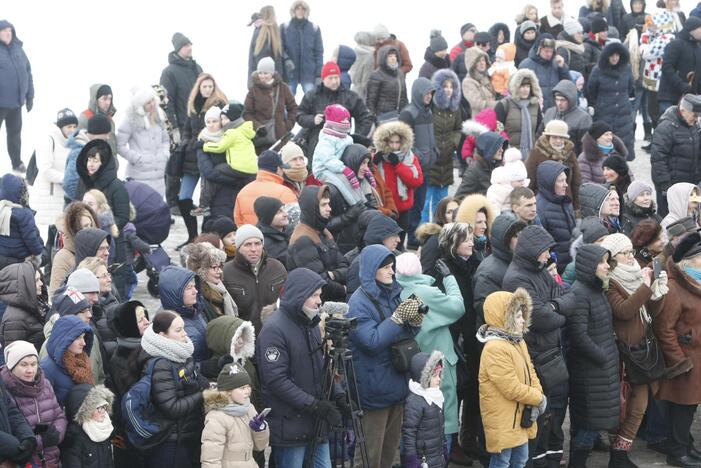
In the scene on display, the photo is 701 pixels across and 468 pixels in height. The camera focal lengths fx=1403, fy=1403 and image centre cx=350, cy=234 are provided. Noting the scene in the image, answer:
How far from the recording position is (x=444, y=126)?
15.6 meters

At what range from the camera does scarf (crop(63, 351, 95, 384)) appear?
28.6 feet

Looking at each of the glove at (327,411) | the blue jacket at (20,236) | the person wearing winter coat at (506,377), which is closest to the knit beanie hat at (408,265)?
the person wearing winter coat at (506,377)

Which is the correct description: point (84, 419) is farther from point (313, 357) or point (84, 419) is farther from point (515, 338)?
point (515, 338)

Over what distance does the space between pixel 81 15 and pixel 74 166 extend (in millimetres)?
16198

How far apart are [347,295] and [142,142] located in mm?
4510

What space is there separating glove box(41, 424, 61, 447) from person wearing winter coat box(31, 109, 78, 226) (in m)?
5.39

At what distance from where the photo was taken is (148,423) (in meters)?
8.72

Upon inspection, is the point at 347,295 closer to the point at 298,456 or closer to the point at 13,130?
the point at 298,456

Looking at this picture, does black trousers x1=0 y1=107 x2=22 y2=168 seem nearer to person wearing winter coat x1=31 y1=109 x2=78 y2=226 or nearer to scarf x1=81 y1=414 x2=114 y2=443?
person wearing winter coat x1=31 y1=109 x2=78 y2=226

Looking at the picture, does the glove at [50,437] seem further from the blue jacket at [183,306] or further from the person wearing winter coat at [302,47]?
the person wearing winter coat at [302,47]

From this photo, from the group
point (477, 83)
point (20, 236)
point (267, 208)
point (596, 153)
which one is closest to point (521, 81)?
point (596, 153)

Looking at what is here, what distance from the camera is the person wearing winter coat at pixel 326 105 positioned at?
1503 centimetres

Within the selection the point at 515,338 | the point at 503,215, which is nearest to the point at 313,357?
the point at 515,338

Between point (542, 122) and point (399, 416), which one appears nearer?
point (399, 416)
